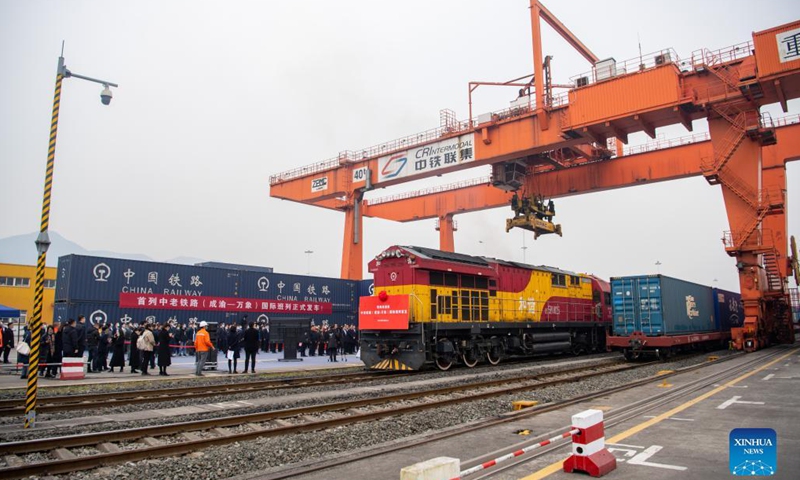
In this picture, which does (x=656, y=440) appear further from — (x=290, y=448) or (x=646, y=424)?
(x=290, y=448)

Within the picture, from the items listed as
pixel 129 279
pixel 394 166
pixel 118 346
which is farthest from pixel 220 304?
pixel 394 166

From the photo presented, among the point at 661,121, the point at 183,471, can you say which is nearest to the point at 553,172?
the point at 661,121

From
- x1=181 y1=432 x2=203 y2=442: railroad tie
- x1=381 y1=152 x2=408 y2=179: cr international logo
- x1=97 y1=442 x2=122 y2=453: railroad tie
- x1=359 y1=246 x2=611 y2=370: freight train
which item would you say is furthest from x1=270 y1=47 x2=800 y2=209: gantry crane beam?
x1=97 y1=442 x2=122 y2=453: railroad tie

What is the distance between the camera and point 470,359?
685 inches

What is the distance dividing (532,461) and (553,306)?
1634cm

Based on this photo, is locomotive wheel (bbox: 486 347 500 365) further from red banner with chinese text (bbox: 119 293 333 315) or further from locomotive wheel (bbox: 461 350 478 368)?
red banner with chinese text (bbox: 119 293 333 315)

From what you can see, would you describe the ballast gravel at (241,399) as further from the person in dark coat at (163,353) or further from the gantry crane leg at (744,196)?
the gantry crane leg at (744,196)

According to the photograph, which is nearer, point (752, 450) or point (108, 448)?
point (752, 450)

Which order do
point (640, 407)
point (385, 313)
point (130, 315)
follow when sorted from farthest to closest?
point (130, 315) → point (385, 313) → point (640, 407)

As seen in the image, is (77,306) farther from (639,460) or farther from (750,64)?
(750,64)

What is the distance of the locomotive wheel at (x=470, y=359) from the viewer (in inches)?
671

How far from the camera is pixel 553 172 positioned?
28609 mm

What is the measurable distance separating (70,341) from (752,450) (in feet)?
54.5

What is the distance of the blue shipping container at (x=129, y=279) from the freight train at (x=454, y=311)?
43.5 feet
